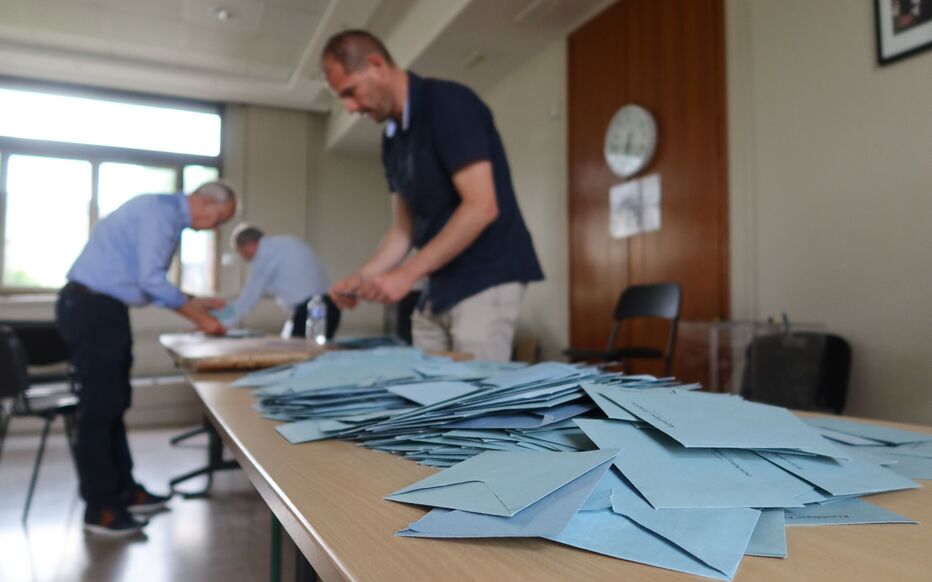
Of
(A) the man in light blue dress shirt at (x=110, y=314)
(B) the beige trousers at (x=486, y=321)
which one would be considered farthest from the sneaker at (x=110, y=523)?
(B) the beige trousers at (x=486, y=321)

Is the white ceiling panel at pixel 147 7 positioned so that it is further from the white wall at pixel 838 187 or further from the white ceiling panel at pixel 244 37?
the white wall at pixel 838 187

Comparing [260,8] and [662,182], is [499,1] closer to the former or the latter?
[662,182]

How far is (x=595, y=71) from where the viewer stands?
3926mm

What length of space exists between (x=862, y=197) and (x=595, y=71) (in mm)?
2005

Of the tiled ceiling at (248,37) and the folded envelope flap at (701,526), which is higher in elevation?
the tiled ceiling at (248,37)

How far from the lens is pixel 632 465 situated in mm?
355

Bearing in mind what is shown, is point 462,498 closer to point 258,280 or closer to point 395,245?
point 395,245

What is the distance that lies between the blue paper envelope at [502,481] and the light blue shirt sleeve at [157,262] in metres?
2.02

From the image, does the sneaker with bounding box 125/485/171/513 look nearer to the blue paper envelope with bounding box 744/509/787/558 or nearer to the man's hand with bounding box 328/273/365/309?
the man's hand with bounding box 328/273/365/309

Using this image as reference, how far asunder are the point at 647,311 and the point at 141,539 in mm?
2330

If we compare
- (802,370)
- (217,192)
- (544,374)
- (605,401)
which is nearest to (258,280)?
(217,192)

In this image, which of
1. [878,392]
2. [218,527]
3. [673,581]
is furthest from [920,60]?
[218,527]

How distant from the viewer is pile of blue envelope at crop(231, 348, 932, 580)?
0.98ft

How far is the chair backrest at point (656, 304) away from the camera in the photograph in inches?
105
